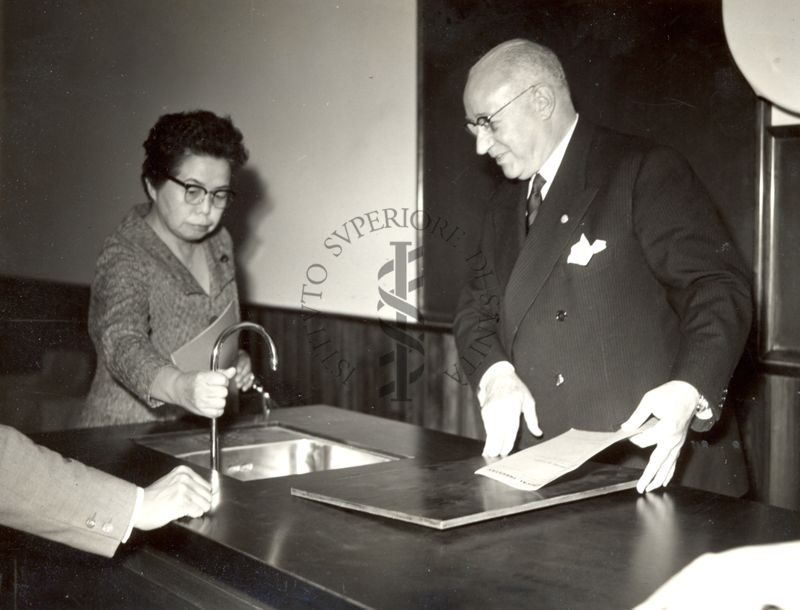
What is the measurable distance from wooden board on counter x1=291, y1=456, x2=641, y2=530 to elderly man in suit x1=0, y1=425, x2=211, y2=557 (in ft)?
0.90

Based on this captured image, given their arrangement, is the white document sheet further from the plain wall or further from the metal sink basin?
the plain wall

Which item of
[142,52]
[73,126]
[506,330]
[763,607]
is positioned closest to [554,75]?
[506,330]

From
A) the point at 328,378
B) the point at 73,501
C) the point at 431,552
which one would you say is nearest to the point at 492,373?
the point at 431,552

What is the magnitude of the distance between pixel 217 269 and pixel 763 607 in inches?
94.7

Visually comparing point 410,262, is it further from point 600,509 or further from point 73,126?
point 73,126

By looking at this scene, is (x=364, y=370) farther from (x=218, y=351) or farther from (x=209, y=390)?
(x=209, y=390)

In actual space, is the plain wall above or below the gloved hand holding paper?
above

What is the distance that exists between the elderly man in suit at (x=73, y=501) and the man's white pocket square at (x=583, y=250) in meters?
1.13

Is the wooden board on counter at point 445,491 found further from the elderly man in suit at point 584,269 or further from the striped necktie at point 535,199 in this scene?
the striped necktie at point 535,199

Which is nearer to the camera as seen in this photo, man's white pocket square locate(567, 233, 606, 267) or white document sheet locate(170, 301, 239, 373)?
man's white pocket square locate(567, 233, 606, 267)

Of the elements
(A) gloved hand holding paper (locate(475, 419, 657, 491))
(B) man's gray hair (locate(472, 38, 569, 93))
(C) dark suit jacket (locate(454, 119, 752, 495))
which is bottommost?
(A) gloved hand holding paper (locate(475, 419, 657, 491))

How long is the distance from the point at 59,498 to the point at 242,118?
3994 mm

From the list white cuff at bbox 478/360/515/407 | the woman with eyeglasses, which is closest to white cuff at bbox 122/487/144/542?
white cuff at bbox 478/360/515/407

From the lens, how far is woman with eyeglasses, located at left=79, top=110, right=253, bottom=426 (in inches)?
108
